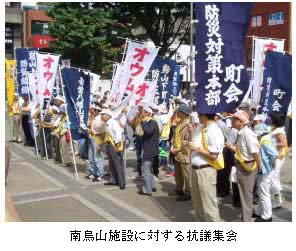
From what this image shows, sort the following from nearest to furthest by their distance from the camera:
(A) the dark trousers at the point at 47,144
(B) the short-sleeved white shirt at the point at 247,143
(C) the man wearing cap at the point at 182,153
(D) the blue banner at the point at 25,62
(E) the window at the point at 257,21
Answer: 1. (B) the short-sleeved white shirt at the point at 247,143
2. (C) the man wearing cap at the point at 182,153
3. (A) the dark trousers at the point at 47,144
4. (D) the blue banner at the point at 25,62
5. (E) the window at the point at 257,21

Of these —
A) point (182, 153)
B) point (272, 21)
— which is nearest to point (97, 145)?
point (182, 153)

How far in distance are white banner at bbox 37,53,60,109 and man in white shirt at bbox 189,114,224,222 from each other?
18.7 feet

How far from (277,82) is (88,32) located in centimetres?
1664

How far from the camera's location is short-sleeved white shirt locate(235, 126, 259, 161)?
5.57 metres

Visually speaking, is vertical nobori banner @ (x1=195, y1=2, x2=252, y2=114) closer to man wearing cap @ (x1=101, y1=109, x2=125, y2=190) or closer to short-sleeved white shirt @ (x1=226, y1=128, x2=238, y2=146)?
short-sleeved white shirt @ (x1=226, y1=128, x2=238, y2=146)

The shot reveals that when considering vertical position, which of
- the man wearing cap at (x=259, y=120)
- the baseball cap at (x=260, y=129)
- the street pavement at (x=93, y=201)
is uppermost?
the man wearing cap at (x=259, y=120)

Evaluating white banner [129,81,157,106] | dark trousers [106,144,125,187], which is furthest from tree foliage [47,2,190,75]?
dark trousers [106,144,125,187]

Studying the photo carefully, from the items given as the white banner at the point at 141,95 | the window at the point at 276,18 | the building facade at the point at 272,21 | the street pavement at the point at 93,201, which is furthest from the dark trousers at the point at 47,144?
the window at the point at 276,18

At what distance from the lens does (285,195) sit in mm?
7625

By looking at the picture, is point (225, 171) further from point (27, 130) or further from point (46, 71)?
point (27, 130)

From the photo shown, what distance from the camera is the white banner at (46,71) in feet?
32.4

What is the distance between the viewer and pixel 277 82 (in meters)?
6.70

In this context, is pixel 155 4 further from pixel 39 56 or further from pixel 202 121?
pixel 202 121

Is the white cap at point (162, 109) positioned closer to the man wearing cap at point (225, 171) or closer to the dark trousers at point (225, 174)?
the man wearing cap at point (225, 171)
